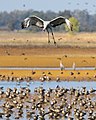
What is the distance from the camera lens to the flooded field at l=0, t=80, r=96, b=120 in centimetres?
1858

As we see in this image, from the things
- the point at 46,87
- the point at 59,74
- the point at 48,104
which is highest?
the point at 48,104

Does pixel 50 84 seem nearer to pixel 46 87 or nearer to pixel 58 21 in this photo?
pixel 46 87

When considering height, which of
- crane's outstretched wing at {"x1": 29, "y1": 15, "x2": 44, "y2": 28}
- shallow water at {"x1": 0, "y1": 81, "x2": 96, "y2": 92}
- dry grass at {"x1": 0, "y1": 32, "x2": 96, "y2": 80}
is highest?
crane's outstretched wing at {"x1": 29, "y1": 15, "x2": 44, "y2": 28}

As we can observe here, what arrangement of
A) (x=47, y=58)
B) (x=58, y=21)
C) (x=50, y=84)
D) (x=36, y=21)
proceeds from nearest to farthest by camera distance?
(x=50, y=84)
(x=58, y=21)
(x=36, y=21)
(x=47, y=58)

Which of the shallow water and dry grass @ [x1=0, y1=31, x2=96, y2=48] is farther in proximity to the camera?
dry grass @ [x1=0, y1=31, x2=96, y2=48]

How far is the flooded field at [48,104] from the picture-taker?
18578mm

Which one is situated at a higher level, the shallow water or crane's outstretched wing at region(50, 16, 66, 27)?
crane's outstretched wing at region(50, 16, 66, 27)

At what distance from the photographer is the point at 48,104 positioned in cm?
2081

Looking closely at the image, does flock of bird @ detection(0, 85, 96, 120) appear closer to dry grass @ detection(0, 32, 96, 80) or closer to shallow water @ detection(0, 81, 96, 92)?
shallow water @ detection(0, 81, 96, 92)

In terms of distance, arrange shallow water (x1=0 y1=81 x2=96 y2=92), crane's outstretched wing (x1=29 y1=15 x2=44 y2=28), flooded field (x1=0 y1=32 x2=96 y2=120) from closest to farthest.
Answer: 1. flooded field (x1=0 y1=32 x2=96 y2=120)
2. shallow water (x1=0 y1=81 x2=96 y2=92)
3. crane's outstretched wing (x1=29 y1=15 x2=44 y2=28)

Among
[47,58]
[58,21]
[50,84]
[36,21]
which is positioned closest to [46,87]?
[50,84]

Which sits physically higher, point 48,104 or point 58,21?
point 58,21

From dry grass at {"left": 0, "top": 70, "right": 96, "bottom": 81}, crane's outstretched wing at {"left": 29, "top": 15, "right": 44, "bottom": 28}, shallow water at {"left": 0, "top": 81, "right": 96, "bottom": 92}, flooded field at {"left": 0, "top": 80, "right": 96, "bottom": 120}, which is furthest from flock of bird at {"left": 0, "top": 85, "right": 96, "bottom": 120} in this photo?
crane's outstretched wing at {"left": 29, "top": 15, "right": 44, "bottom": 28}

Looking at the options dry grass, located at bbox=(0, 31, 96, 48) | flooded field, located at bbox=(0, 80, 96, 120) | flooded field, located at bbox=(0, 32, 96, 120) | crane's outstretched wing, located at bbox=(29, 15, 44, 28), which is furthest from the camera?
dry grass, located at bbox=(0, 31, 96, 48)
